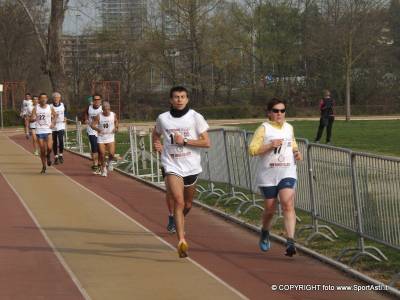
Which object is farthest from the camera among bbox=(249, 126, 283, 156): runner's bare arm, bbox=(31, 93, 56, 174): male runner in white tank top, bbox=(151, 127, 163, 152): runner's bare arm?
bbox=(31, 93, 56, 174): male runner in white tank top

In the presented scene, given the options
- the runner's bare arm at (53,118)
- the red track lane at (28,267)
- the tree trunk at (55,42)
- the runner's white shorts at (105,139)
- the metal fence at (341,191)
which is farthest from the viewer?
the tree trunk at (55,42)

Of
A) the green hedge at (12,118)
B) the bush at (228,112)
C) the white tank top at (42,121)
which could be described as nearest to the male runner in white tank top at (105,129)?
the white tank top at (42,121)

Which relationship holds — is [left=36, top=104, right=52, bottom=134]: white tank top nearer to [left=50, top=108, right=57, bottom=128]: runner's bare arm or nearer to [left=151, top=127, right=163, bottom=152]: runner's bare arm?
[left=50, top=108, right=57, bottom=128]: runner's bare arm

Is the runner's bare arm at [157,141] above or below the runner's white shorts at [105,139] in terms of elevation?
above

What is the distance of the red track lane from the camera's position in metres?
6.97

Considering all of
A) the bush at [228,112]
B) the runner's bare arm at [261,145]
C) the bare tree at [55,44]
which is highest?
the bare tree at [55,44]

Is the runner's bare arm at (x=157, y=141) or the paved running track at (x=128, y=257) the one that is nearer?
the paved running track at (x=128, y=257)

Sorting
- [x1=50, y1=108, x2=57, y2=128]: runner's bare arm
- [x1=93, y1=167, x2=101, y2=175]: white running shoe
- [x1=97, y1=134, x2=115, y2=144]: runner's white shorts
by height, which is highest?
[x1=50, y1=108, x2=57, y2=128]: runner's bare arm

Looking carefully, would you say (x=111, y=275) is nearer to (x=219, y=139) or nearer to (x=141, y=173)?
(x=219, y=139)

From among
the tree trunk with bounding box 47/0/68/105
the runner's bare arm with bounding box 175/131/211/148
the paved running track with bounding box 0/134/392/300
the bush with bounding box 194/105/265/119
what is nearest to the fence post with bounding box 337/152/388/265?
the paved running track with bounding box 0/134/392/300

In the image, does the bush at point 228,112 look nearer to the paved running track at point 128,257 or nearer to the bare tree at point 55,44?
the bare tree at point 55,44

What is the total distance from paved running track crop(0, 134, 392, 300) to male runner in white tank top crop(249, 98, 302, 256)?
0.55 metres

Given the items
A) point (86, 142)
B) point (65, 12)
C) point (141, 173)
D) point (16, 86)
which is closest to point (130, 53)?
point (16, 86)

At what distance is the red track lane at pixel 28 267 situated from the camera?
6.97 metres
